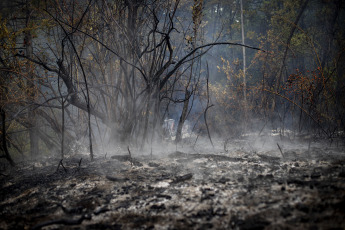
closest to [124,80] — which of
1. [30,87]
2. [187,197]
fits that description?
[187,197]

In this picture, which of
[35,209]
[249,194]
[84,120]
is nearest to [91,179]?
[35,209]

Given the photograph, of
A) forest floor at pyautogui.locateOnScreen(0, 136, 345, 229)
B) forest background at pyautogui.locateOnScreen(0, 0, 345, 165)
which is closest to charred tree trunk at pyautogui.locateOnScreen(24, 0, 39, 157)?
forest background at pyautogui.locateOnScreen(0, 0, 345, 165)

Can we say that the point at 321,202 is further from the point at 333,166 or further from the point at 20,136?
the point at 20,136

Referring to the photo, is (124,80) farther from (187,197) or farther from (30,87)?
(30,87)

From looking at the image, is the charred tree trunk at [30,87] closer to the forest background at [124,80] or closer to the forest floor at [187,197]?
the forest background at [124,80]

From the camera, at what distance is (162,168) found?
2467 mm

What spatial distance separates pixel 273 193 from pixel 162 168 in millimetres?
1296

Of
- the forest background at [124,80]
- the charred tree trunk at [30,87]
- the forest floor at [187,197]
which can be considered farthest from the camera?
the charred tree trunk at [30,87]

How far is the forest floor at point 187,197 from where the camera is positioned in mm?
1214

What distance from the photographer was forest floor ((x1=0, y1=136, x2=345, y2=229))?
1214mm

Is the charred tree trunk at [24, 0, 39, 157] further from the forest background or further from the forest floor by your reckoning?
the forest floor

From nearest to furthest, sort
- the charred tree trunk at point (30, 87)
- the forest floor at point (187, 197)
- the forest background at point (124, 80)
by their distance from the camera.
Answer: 1. the forest floor at point (187, 197)
2. the forest background at point (124, 80)
3. the charred tree trunk at point (30, 87)

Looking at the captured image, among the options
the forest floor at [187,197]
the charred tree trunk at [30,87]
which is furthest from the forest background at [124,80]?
the forest floor at [187,197]

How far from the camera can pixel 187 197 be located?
→ 5.16 feet
